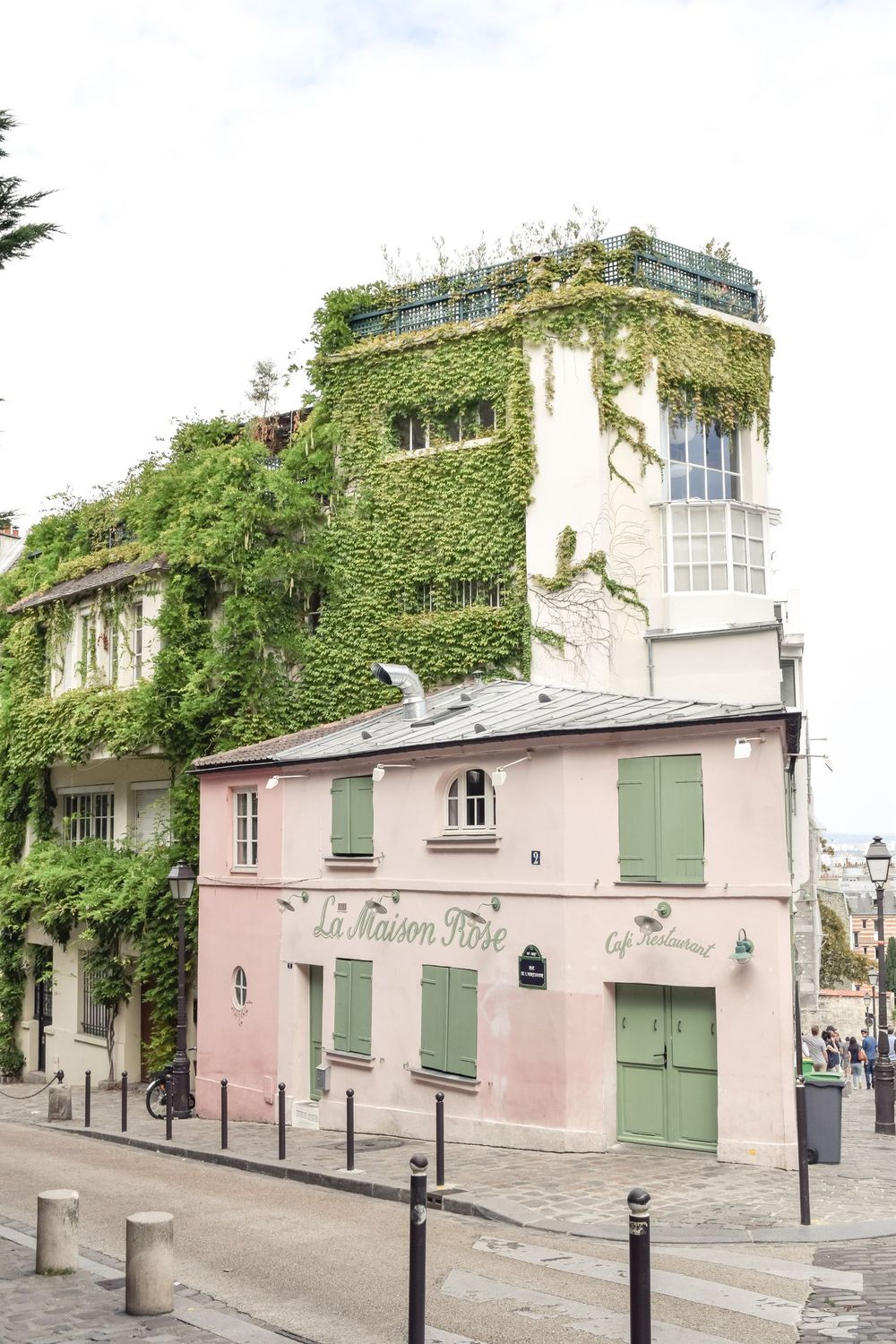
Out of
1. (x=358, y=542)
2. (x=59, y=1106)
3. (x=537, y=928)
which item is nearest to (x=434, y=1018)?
(x=537, y=928)

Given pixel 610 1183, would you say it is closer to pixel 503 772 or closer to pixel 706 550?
pixel 503 772

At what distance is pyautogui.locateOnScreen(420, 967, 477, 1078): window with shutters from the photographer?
16891 millimetres

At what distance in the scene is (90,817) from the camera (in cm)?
3033

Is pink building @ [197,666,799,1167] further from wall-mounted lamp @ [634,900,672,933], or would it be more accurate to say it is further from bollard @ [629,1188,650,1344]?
bollard @ [629,1188,650,1344]

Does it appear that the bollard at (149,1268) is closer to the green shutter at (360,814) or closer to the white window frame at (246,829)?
the green shutter at (360,814)

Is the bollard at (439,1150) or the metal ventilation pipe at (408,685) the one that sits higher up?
the metal ventilation pipe at (408,685)

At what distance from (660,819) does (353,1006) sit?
577 cm

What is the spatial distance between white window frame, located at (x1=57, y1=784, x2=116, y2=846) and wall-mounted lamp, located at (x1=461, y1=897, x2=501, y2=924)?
13969mm

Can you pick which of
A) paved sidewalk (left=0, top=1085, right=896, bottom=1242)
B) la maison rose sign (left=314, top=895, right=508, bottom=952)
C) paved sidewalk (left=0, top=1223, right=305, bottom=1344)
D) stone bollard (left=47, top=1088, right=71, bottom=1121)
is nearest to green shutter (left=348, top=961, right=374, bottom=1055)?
la maison rose sign (left=314, top=895, right=508, bottom=952)

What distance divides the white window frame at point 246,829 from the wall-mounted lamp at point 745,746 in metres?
9.17

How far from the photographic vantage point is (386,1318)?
29.0ft

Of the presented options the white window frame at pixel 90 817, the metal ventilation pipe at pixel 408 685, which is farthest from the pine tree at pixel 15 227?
the white window frame at pixel 90 817

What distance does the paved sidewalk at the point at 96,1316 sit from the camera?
824cm

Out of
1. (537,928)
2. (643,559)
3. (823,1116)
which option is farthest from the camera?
(643,559)
